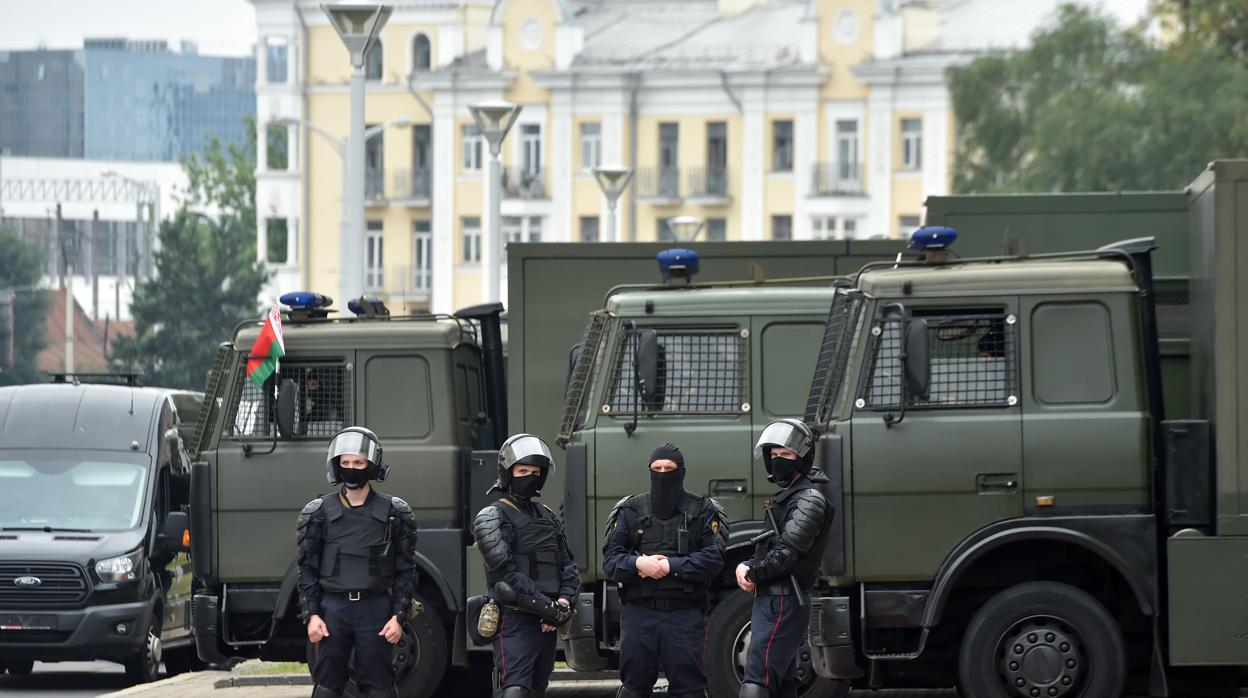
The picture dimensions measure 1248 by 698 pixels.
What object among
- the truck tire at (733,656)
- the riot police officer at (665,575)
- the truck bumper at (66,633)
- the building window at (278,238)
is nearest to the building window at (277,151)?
the building window at (278,238)

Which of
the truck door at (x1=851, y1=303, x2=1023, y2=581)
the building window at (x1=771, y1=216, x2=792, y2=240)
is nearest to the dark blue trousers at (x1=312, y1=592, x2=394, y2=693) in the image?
the truck door at (x1=851, y1=303, x2=1023, y2=581)

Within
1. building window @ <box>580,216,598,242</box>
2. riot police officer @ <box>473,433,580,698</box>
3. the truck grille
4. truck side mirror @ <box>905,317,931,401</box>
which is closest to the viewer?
riot police officer @ <box>473,433,580,698</box>

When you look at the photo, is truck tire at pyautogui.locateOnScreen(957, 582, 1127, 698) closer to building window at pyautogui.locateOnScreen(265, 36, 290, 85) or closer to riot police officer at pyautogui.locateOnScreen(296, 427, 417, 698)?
riot police officer at pyautogui.locateOnScreen(296, 427, 417, 698)

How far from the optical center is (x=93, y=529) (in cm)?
1920

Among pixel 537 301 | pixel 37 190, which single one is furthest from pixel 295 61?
pixel 537 301

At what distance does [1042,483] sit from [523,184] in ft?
232

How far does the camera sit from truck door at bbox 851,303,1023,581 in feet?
42.1

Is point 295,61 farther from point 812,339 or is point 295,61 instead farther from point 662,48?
point 812,339

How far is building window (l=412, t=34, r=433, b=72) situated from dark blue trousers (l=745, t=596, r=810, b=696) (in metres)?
73.8

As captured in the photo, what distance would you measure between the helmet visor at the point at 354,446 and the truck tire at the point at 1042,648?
11.0 feet

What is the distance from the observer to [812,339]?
48.9 ft

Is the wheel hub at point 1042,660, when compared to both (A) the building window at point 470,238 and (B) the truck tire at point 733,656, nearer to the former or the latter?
(B) the truck tire at point 733,656

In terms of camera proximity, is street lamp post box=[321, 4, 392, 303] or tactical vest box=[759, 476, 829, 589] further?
street lamp post box=[321, 4, 392, 303]

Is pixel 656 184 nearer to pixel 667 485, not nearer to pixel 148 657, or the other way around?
→ pixel 148 657
